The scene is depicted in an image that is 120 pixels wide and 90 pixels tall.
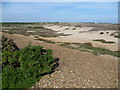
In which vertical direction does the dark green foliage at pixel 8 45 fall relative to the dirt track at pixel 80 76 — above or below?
above

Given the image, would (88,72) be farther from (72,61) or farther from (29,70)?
(29,70)

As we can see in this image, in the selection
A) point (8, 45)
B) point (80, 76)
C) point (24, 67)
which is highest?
point (8, 45)

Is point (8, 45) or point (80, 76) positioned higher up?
point (8, 45)

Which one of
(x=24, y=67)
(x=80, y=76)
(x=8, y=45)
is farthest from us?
(x=8, y=45)

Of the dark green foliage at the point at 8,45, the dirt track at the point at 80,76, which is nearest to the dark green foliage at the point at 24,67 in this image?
the dark green foliage at the point at 8,45

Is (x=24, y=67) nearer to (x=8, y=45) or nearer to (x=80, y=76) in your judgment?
Result: (x=8, y=45)

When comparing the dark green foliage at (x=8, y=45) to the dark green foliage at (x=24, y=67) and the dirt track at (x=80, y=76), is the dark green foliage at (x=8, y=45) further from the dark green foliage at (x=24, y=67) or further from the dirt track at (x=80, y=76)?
the dirt track at (x=80, y=76)

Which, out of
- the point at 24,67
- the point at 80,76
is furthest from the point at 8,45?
the point at 80,76

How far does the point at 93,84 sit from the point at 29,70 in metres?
2.95

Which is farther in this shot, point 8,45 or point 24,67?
point 8,45

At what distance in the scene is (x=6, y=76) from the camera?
7684mm

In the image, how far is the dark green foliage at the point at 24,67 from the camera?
7.48 meters

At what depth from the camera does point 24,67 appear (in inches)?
316

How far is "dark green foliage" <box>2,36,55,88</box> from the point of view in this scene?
7.48m
